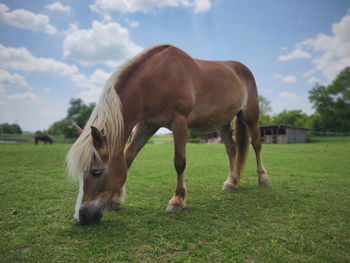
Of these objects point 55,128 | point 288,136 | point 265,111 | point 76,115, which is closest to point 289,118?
point 265,111

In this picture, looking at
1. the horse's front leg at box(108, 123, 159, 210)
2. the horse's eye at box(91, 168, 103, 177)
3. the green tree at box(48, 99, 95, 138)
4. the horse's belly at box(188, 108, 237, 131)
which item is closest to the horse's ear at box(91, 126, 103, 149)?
the horse's eye at box(91, 168, 103, 177)

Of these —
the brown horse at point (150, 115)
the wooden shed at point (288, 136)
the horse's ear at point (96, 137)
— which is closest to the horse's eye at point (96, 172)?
the brown horse at point (150, 115)

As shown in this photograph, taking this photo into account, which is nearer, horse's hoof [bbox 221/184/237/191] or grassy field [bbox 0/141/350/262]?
grassy field [bbox 0/141/350/262]

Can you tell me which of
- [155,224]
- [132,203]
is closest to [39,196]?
[132,203]

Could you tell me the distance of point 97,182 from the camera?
8.21 feet

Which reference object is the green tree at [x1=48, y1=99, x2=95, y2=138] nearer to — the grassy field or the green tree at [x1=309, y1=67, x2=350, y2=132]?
the green tree at [x1=309, y1=67, x2=350, y2=132]

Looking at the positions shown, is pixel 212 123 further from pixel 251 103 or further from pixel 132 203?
pixel 132 203

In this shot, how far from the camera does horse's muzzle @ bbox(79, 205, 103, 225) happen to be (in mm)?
2464

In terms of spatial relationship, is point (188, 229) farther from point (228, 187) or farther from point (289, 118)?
point (289, 118)

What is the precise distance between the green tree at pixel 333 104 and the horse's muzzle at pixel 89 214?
2133 inches

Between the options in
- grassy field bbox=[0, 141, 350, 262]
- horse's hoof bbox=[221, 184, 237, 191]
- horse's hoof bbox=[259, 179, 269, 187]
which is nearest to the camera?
grassy field bbox=[0, 141, 350, 262]

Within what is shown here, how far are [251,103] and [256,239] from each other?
3326 millimetres

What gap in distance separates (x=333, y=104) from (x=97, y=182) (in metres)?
58.4

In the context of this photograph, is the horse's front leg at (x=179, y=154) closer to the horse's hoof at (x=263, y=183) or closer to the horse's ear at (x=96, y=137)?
the horse's ear at (x=96, y=137)
